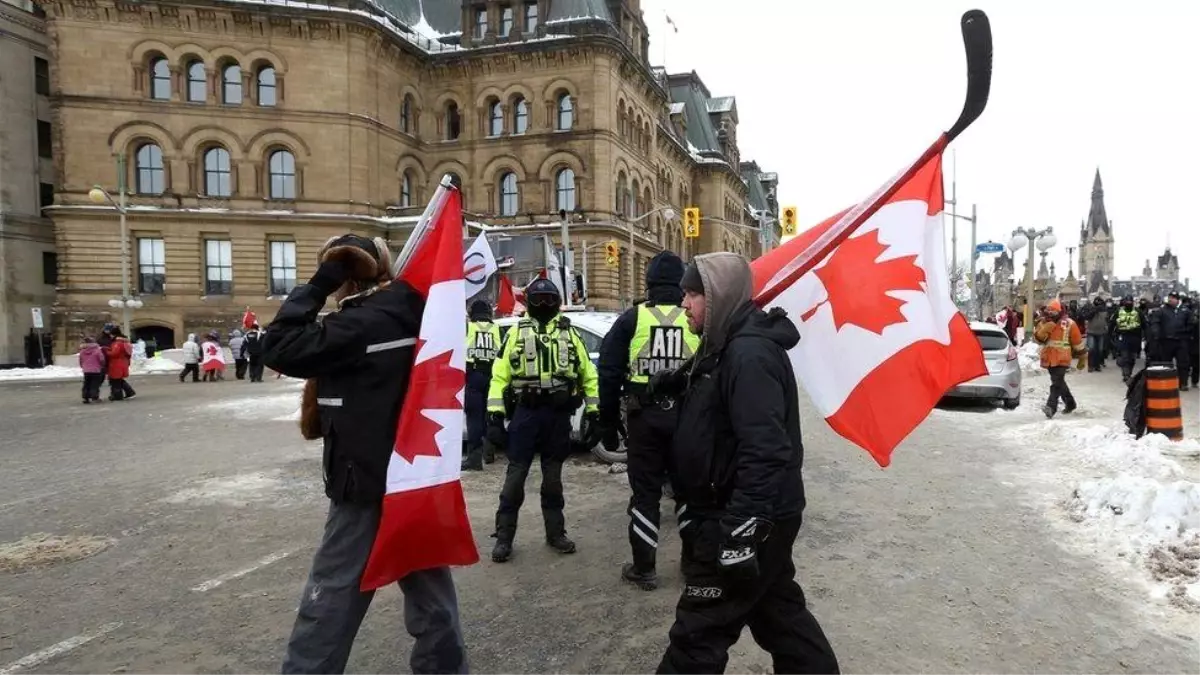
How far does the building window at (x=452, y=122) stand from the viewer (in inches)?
1816

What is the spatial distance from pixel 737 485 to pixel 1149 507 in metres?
4.70

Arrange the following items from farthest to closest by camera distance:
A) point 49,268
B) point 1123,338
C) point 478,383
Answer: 1. point 49,268
2. point 1123,338
3. point 478,383

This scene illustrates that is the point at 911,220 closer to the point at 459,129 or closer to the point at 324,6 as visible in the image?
the point at 324,6

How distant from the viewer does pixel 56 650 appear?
12.8ft

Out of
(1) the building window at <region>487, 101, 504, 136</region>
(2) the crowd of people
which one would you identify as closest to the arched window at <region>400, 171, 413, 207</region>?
(1) the building window at <region>487, 101, 504, 136</region>

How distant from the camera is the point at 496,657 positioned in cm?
378

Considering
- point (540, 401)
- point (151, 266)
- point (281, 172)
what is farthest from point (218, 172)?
point (540, 401)

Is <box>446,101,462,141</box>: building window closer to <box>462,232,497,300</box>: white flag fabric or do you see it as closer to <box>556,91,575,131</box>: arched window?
<box>556,91,575,131</box>: arched window

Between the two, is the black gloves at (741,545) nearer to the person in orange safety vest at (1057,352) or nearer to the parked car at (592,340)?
the parked car at (592,340)

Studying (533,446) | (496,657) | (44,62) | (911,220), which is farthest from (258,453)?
(44,62)

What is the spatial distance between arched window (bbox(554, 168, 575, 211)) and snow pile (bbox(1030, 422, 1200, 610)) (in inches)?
1500

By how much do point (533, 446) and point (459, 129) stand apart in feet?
144

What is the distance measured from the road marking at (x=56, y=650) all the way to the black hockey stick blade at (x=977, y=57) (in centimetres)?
542

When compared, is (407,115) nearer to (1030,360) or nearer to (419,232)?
(1030,360)
